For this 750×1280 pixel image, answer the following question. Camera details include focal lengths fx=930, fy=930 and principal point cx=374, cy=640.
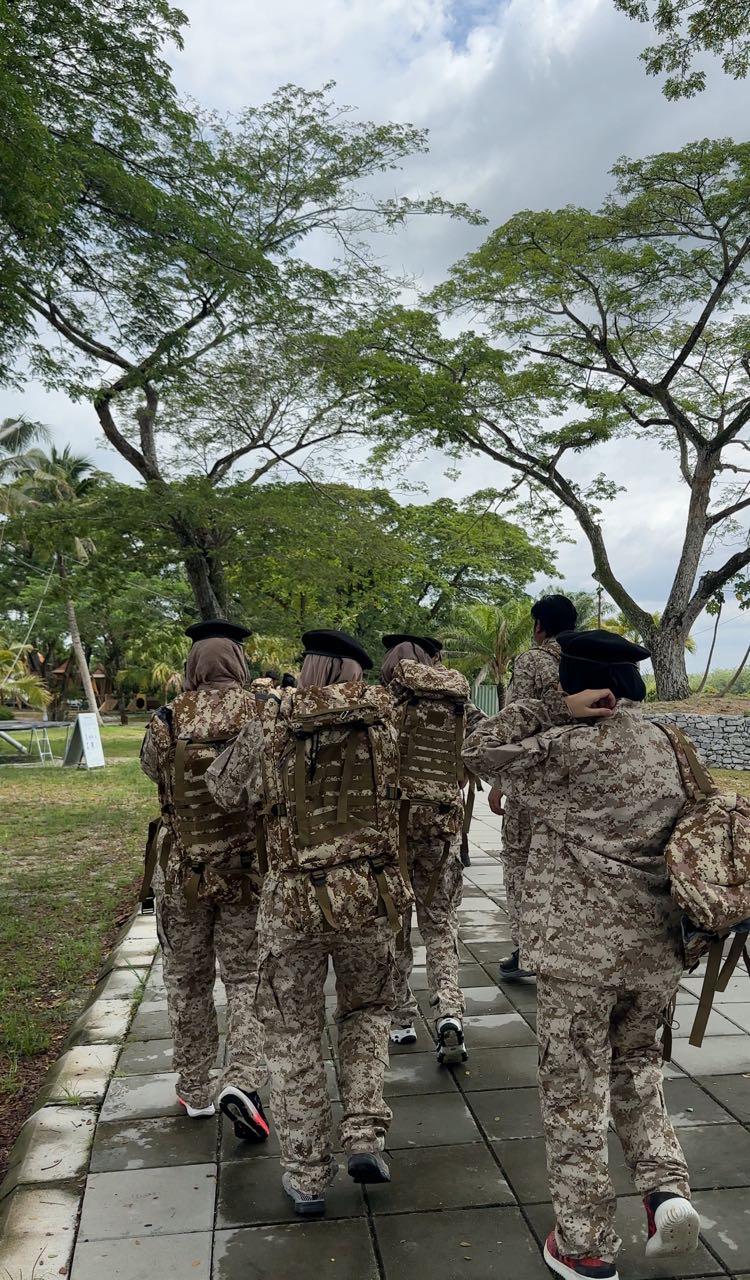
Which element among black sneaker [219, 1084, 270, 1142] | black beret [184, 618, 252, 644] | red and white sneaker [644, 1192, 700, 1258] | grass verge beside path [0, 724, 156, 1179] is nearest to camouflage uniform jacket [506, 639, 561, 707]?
black beret [184, 618, 252, 644]

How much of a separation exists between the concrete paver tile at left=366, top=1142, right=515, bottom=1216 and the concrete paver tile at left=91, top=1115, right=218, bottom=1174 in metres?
0.64

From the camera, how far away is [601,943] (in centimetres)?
242

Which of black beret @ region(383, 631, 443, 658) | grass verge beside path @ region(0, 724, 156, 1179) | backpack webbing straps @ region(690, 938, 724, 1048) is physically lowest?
grass verge beside path @ region(0, 724, 156, 1179)

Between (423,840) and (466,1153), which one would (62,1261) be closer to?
(466,1153)

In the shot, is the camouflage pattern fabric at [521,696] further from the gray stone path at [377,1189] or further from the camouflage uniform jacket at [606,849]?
the camouflage uniform jacket at [606,849]

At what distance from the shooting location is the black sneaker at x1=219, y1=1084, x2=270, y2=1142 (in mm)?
3188

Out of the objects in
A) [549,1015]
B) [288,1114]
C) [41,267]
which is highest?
[41,267]

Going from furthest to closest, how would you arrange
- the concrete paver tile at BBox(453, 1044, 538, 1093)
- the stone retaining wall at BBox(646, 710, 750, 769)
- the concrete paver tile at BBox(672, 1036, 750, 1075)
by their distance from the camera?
the stone retaining wall at BBox(646, 710, 750, 769) → the concrete paver tile at BBox(672, 1036, 750, 1075) → the concrete paver tile at BBox(453, 1044, 538, 1093)

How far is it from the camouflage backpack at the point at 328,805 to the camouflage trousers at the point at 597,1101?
0.62m

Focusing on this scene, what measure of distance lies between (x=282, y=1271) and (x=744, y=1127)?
173cm

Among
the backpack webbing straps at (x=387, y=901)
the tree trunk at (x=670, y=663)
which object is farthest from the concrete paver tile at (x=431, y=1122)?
the tree trunk at (x=670, y=663)

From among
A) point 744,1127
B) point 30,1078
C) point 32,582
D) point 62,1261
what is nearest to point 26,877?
point 30,1078

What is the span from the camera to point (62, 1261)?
8.43ft

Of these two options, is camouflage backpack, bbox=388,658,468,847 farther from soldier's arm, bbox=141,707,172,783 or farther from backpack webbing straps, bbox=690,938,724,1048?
backpack webbing straps, bbox=690,938,724,1048
